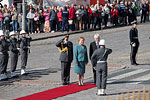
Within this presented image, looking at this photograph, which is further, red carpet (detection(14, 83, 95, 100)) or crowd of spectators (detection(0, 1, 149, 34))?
crowd of spectators (detection(0, 1, 149, 34))

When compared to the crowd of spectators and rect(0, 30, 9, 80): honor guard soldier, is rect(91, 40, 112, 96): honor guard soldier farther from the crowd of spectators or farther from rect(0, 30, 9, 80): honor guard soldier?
the crowd of spectators

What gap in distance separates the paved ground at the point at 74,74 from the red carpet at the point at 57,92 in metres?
0.40

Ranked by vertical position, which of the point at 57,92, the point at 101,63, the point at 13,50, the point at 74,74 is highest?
the point at 13,50

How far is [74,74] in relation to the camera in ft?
75.8

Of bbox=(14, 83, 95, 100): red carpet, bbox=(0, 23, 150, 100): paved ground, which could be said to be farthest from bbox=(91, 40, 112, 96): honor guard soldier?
bbox=(14, 83, 95, 100): red carpet

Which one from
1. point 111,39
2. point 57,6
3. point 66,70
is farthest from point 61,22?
point 66,70

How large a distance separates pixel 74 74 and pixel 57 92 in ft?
14.2

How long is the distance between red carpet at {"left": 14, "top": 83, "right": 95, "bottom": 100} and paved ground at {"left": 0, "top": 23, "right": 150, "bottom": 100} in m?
0.40

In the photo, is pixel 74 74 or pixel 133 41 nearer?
pixel 74 74

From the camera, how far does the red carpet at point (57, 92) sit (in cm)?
1783

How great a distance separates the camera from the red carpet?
17.8 m

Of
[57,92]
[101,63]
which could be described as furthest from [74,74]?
[101,63]

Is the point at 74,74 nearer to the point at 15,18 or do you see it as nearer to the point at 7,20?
the point at 15,18

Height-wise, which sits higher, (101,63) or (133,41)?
(133,41)
